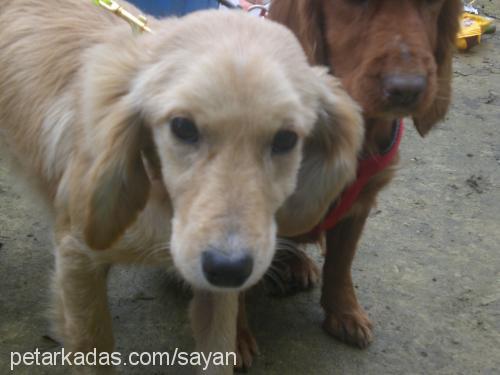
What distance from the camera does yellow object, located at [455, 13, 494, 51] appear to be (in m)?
5.70

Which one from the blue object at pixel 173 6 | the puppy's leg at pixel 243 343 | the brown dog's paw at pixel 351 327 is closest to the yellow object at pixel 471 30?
the blue object at pixel 173 6

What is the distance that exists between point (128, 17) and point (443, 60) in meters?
1.11

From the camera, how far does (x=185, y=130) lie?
184 centimetres

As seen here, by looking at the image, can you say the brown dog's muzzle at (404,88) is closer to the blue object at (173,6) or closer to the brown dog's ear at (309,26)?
the brown dog's ear at (309,26)

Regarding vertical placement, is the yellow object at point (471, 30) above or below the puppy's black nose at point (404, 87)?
below

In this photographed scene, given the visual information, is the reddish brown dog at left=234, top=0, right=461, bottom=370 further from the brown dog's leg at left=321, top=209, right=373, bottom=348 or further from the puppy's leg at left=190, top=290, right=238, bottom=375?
the puppy's leg at left=190, top=290, right=238, bottom=375

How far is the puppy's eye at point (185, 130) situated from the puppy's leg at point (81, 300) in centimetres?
58

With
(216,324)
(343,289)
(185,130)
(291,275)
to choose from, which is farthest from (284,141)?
(291,275)

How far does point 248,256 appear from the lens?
174 cm

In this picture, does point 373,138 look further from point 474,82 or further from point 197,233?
point 474,82

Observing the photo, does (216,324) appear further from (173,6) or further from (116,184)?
(173,6)

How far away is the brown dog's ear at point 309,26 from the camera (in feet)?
8.16

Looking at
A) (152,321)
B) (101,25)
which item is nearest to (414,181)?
(152,321)

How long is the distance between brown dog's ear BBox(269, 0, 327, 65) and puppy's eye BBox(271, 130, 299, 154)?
621 millimetres
